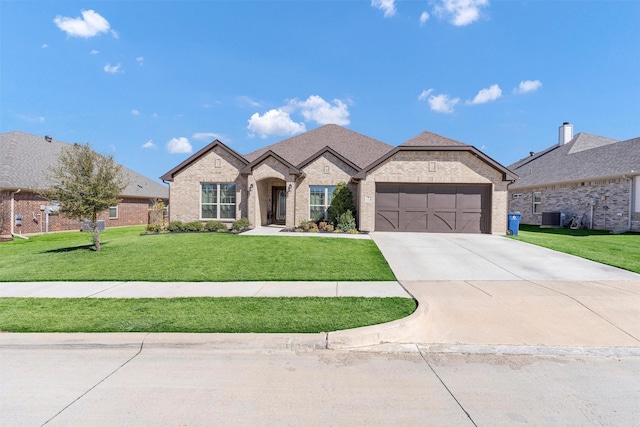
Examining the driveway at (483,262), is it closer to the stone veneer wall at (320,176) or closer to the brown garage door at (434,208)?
the brown garage door at (434,208)

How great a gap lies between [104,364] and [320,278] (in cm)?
471

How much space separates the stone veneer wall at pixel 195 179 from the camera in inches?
731

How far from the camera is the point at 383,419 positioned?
2877mm

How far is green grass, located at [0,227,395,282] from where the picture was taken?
8.01m

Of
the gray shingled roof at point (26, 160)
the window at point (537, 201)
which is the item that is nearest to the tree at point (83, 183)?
the gray shingled roof at point (26, 160)

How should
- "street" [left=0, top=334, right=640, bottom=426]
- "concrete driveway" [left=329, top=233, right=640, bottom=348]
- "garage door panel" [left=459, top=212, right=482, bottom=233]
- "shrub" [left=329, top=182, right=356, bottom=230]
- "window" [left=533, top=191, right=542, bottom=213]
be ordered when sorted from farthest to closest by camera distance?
"window" [left=533, top=191, right=542, bottom=213] → "shrub" [left=329, top=182, right=356, bottom=230] → "garage door panel" [left=459, top=212, right=482, bottom=233] → "concrete driveway" [left=329, top=233, right=640, bottom=348] → "street" [left=0, top=334, right=640, bottom=426]

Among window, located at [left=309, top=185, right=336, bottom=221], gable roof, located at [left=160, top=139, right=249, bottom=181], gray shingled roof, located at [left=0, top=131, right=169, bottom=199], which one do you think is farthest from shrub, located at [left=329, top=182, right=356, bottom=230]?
gray shingled roof, located at [left=0, top=131, right=169, bottom=199]

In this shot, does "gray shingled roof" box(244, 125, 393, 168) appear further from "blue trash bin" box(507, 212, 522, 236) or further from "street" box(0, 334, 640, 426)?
"street" box(0, 334, 640, 426)

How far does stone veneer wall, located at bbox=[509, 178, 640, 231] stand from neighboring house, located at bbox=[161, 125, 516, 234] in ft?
27.4

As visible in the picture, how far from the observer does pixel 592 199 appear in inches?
792

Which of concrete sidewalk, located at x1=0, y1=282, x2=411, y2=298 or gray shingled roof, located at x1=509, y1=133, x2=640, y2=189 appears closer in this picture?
concrete sidewalk, located at x1=0, y1=282, x2=411, y2=298

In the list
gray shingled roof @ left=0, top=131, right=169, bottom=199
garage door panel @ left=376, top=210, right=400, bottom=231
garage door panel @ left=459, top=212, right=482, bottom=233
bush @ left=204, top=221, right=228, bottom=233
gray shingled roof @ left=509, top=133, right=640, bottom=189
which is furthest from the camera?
gray shingled roof @ left=509, top=133, right=640, bottom=189

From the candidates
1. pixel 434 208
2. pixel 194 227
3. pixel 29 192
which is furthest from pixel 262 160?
pixel 29 192

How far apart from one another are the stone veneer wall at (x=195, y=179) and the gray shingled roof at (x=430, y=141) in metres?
9.89
